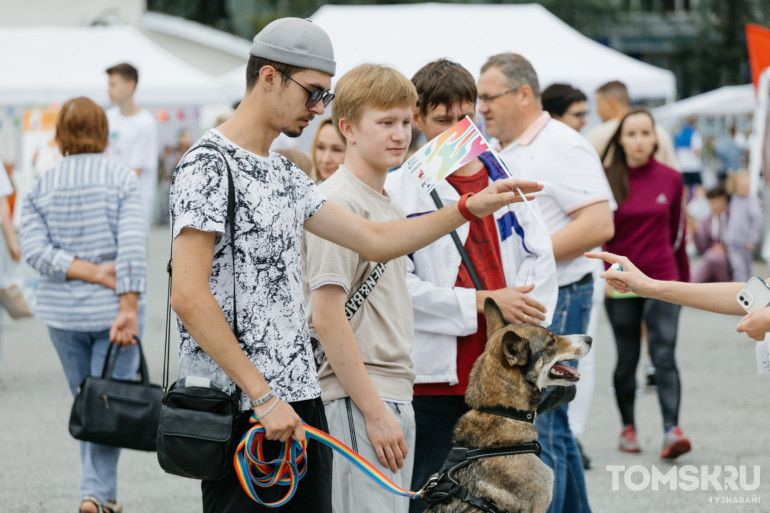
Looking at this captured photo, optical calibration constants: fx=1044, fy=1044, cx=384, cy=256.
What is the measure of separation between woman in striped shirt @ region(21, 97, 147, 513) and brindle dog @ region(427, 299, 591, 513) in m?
A: 2.26

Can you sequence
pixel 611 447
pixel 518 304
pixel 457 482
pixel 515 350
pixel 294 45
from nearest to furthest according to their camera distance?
pixel 294 45 → pixel 457 482 → pixel 515 350 → pixel 518 304 → pixel 611 447

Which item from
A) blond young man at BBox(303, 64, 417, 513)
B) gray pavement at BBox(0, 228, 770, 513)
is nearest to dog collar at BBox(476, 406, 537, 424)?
blond young man at BBox(303, 64, 417, 513)

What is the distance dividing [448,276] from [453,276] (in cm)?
2

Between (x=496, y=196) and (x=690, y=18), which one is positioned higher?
(x=690, y=18)

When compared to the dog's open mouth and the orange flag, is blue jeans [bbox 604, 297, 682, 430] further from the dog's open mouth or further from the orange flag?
the orange flag

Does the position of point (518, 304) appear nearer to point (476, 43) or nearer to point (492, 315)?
point (492, 315)

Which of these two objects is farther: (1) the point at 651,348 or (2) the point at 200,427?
(1) the point at 651,348

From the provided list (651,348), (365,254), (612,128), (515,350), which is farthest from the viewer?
(612,128)

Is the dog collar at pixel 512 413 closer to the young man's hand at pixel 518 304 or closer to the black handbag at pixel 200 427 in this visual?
the young man's hand at pixel 518 304

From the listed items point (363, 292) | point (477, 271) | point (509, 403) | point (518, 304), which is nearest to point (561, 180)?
point (477, 271)

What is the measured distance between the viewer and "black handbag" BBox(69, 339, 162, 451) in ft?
16.2

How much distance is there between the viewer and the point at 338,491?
11.3ft

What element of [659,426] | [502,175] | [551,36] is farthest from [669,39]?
[502,175]

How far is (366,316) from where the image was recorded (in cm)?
352
